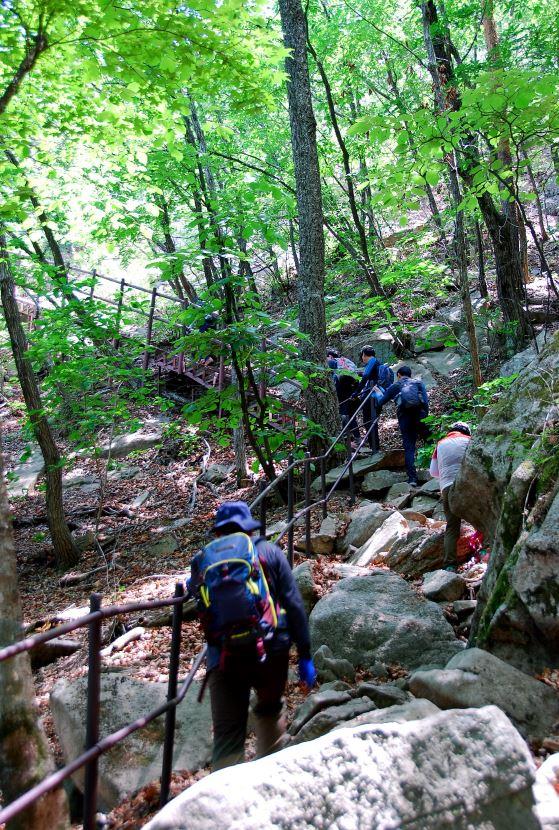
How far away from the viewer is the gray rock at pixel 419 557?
6180 mm

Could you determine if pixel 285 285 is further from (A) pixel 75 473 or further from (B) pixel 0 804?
(B) pixel 0 804

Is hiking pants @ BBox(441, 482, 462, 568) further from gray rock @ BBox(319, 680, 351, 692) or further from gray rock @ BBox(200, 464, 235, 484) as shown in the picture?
gray rock @ BBox(200, 464, 235, 484)

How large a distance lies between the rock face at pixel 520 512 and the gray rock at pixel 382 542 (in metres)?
1.24

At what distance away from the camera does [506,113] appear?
210 inches

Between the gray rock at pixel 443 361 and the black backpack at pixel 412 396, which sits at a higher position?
the black backpack at pixel 412 396

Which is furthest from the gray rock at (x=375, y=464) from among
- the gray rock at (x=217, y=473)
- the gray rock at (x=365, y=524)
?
the gray rock at (x=217, y=473)

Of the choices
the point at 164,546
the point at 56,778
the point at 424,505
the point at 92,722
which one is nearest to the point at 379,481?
the point at 424,505

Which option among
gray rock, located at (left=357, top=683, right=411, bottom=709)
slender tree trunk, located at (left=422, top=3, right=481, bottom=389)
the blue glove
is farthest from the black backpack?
the blue glove

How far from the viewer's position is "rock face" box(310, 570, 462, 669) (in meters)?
4.28

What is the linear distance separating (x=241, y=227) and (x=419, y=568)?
160 inches

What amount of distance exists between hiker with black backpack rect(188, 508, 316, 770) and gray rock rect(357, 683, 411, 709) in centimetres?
33

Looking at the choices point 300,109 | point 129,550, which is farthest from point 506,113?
→ point 129,550

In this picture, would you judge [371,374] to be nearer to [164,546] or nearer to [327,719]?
[164,546]

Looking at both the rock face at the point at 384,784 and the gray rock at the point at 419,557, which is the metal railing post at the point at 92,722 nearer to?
the rock face at the point at 384,784
